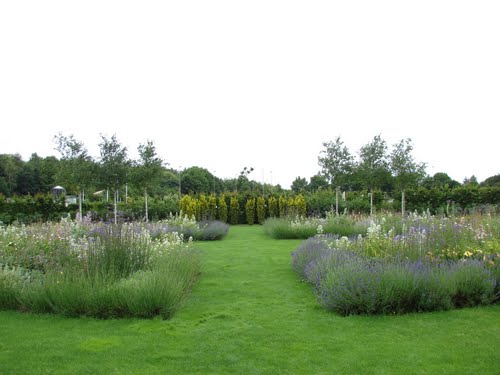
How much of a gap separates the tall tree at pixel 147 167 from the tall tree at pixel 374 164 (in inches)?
325

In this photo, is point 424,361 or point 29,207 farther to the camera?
point 29,207

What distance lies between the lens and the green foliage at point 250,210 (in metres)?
23.7

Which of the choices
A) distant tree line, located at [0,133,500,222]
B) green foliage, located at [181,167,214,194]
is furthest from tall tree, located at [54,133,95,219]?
green foliage, located at [181,167,214,194]

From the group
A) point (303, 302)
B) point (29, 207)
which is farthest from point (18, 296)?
point (29, 207)

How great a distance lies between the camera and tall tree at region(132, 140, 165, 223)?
16.8 metres

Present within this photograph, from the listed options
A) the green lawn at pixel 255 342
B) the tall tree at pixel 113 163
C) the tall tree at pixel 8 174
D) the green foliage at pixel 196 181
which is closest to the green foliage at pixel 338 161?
the tall tree at pixel 113 163

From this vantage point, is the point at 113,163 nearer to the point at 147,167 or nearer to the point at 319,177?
the point at 147,167

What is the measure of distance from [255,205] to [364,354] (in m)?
19.5

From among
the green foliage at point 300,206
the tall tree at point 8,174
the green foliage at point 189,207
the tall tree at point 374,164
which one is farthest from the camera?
the tall tree at point 8,174

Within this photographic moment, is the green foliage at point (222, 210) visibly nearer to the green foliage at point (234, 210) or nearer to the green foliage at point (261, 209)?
the green foliage at point (234, 210)

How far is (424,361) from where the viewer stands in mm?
4281

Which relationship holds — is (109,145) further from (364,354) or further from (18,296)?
(364,354)

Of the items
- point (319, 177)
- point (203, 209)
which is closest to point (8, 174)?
point (203, 209)

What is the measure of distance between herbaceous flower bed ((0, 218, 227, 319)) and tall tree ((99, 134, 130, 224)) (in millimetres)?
7109
